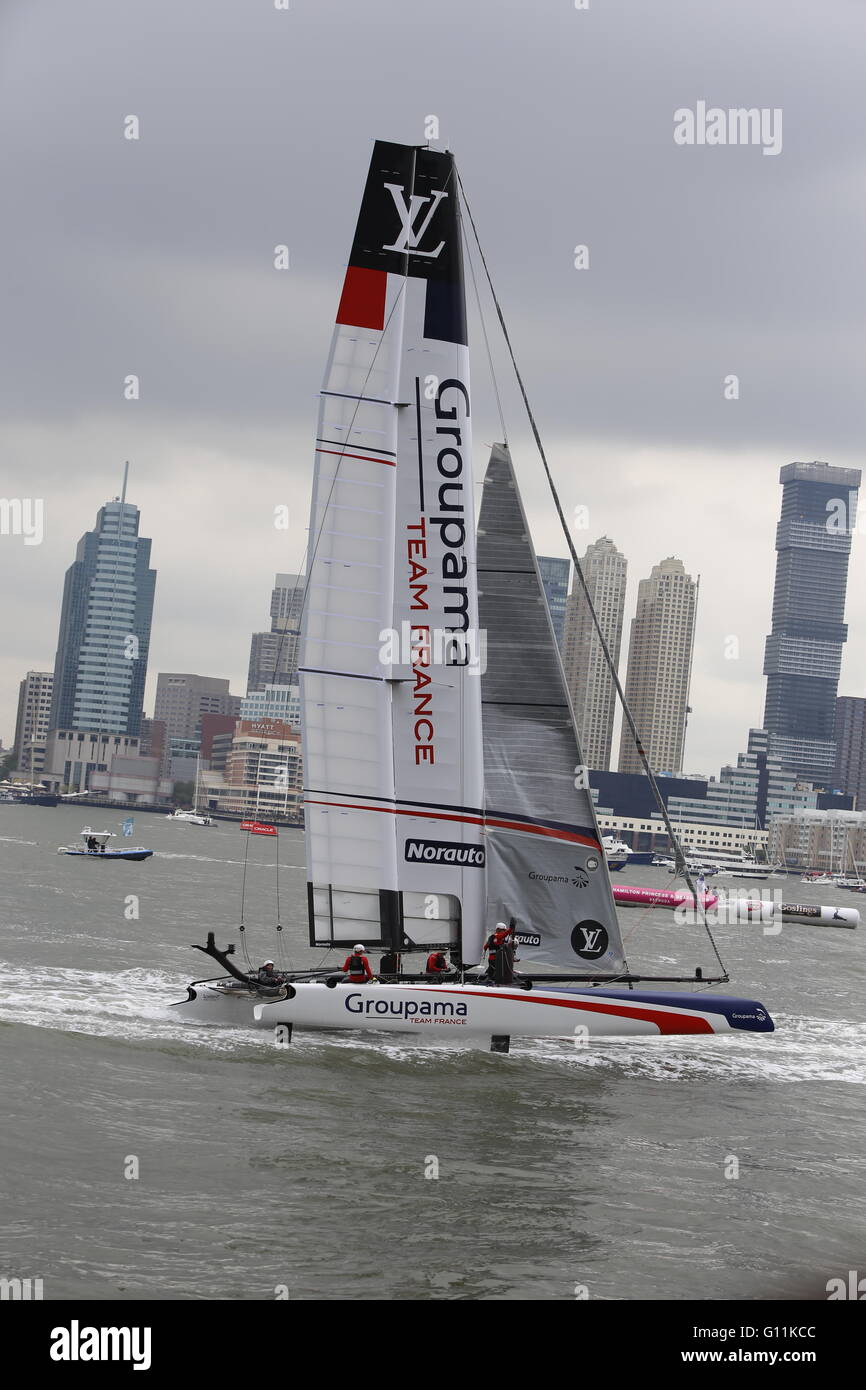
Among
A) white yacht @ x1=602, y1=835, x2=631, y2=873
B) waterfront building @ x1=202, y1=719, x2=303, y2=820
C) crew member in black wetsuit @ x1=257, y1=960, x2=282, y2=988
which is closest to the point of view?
crew member in black wetsuit @ x1=257, y1=960, x2=282, y2=988

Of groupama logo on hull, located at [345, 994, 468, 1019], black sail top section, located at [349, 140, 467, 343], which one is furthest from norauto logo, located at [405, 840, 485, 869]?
black sail top section, located at [349, 140, 467, 343]

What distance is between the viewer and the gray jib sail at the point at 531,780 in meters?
18.0

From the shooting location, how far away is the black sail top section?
17.1m

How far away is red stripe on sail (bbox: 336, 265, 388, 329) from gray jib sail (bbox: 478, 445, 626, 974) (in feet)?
9.33

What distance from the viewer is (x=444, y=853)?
17.7m

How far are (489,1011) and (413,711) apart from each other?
12.1 ft

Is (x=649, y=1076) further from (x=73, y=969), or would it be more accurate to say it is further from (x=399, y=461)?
(x=73, y=969)

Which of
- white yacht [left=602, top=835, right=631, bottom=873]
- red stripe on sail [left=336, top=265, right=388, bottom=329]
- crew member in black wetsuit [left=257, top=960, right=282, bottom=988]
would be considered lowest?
crew member in black wetsuit [left=257, top=960, right=282, bottom=988]

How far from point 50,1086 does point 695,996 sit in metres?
7.36

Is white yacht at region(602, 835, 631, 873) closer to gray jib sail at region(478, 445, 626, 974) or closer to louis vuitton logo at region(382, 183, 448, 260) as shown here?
gray jib sail at region(478, 445, 626, 974)

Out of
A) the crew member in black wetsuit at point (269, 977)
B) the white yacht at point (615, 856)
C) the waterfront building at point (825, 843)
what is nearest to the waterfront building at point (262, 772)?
the white yacht at point (615, 856)

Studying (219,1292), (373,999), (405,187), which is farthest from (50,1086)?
(405,187)

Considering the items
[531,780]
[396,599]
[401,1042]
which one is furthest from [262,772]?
[396,599]

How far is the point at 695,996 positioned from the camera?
1702 centimetres
